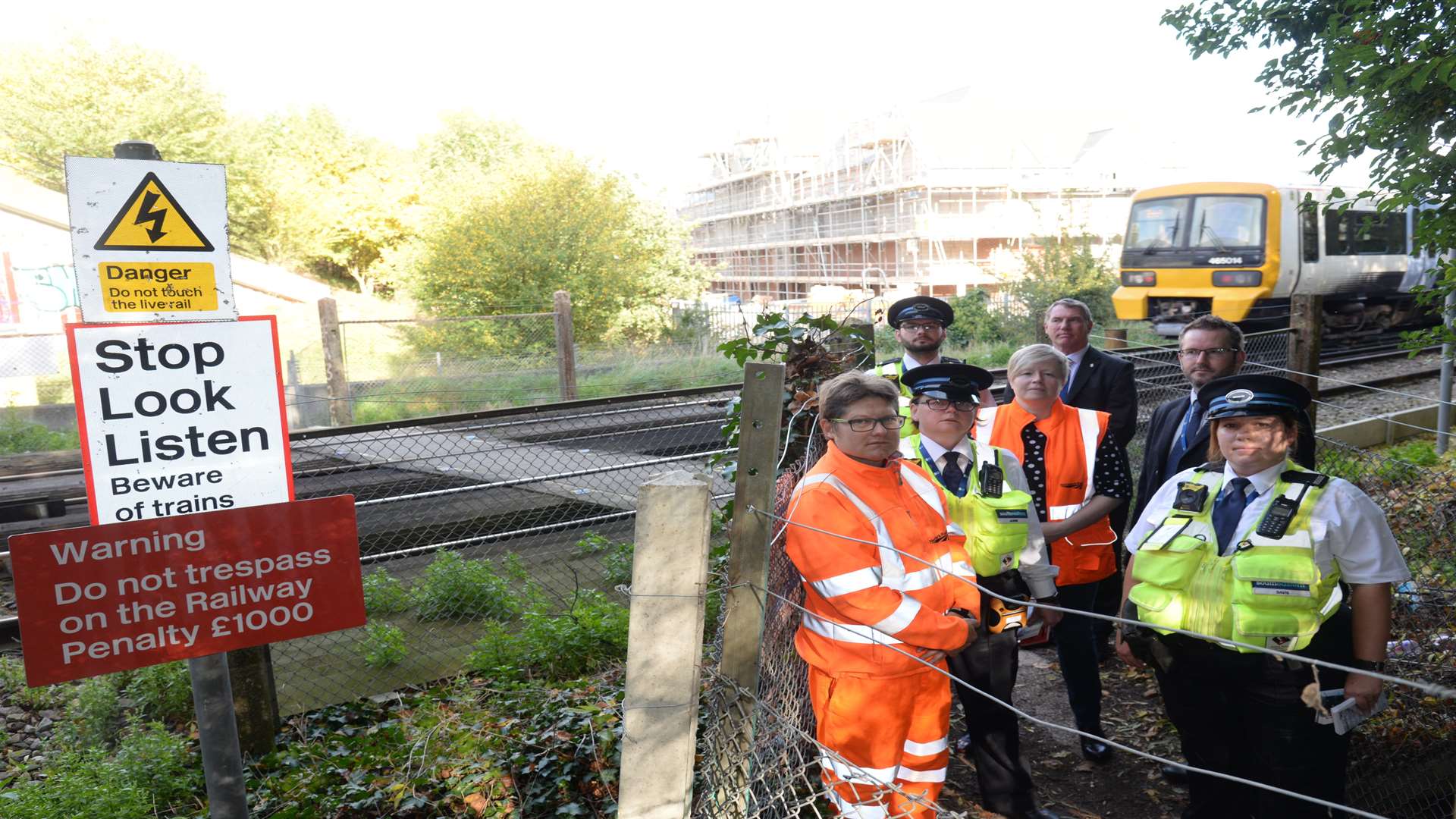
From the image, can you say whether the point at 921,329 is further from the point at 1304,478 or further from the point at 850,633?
the point at 850,633

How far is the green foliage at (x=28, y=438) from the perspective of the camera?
12289 millimetres

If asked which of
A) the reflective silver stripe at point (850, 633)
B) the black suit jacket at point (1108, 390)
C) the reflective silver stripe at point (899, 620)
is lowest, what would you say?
the reflective silver stripe at point (850, 633)

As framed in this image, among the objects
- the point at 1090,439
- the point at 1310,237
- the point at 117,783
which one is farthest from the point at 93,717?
the point at 1310,237

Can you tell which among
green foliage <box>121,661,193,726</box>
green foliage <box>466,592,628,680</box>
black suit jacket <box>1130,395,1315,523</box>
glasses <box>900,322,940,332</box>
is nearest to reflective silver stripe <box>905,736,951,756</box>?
black suit jacket <box>1130,395,1315,523</box>

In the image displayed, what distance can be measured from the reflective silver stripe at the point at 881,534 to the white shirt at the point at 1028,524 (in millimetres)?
742

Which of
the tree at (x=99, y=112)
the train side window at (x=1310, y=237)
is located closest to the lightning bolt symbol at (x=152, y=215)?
the train side window at (x=1310, y=237)

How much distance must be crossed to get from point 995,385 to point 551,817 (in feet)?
27.5

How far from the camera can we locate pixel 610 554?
6695mm

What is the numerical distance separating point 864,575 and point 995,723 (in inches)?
41.4

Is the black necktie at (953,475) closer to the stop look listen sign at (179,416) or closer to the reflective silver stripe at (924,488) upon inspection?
the reflective silver stripe at (924,488)

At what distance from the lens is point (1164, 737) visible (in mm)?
4457

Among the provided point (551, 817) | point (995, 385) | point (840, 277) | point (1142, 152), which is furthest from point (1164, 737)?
point (1142, 152)

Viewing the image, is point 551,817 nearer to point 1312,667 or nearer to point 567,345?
point 1312,667

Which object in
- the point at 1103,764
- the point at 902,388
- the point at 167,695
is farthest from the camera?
the point at 167,695
